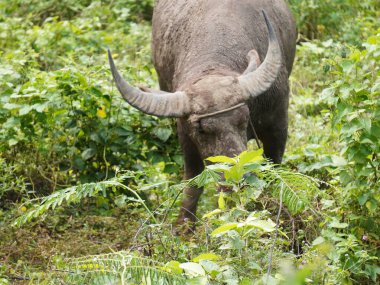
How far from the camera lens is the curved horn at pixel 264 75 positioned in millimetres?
5984

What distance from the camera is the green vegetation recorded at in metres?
3.93

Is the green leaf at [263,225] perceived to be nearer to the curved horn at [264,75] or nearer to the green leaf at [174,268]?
the green leaf at [174,268]

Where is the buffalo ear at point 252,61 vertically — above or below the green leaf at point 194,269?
above

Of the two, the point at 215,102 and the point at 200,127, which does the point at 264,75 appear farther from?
the point at 200,127

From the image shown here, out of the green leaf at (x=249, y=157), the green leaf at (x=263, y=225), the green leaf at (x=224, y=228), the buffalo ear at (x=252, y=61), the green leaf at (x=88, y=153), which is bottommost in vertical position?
the green leaf at (x=88, y=153)

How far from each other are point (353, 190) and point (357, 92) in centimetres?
56

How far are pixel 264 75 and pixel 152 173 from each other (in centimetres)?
126

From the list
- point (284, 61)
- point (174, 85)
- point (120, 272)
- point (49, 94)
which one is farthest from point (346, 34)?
point (120, 272)

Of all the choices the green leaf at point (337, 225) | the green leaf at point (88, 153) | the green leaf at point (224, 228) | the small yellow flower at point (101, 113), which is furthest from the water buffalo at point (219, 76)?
the green leaf at point (224, 228)

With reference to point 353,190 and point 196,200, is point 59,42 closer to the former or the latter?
point 196,200

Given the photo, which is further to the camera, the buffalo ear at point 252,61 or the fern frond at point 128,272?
the buffalo ear at point 252,61

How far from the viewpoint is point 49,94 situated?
6828 millimetres

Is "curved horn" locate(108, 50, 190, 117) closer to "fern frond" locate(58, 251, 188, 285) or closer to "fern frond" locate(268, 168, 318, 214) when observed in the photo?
"fern frond" locate(268, 168, 318, 214)

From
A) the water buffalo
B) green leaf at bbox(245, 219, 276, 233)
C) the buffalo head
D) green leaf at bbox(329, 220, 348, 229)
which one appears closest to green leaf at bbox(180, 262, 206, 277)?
green leaf at bbox(245, 219, 276, 233)
